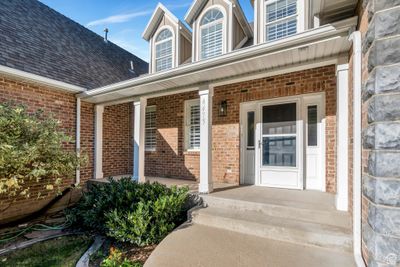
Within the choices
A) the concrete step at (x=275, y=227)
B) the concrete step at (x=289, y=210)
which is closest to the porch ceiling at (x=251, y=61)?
the concrete step at (x=289, y=210)

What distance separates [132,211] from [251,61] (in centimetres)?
335

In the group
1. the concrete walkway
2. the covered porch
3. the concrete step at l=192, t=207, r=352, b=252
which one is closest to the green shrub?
the concrete walkway

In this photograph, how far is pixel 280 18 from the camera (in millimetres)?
5078

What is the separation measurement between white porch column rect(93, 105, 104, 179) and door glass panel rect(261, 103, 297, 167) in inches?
188

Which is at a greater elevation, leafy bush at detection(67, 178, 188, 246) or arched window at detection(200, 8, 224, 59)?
arched window at detection(200, 8, 224, 59)

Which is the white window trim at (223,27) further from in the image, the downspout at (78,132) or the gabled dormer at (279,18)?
the downspout at (78,132)

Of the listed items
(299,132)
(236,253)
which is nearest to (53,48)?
(299,132)

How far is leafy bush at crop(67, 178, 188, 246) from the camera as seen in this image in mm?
3668

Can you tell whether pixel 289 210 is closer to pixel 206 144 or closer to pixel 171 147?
pixel 206 144

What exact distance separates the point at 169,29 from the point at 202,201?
17.1ft

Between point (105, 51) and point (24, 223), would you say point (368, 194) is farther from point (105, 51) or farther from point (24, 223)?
point (105, 51)

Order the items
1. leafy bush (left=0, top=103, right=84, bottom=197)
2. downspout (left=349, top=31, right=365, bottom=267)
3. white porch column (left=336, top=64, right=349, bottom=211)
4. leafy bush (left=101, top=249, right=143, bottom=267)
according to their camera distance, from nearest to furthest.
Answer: downspout (left=349, top=31, right=365, bottom=267), leafy bush (left=101, top=249, right=143, bottom=267), white porch column (left=336, top=64, right=349, bottom=211), leafy bush (left=0, top=103, right=84, bottom=197)

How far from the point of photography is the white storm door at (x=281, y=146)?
497 centimetres

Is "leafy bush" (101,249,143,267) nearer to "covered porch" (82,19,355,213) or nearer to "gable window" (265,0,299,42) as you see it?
"covered porch" (82,19,355,213)
